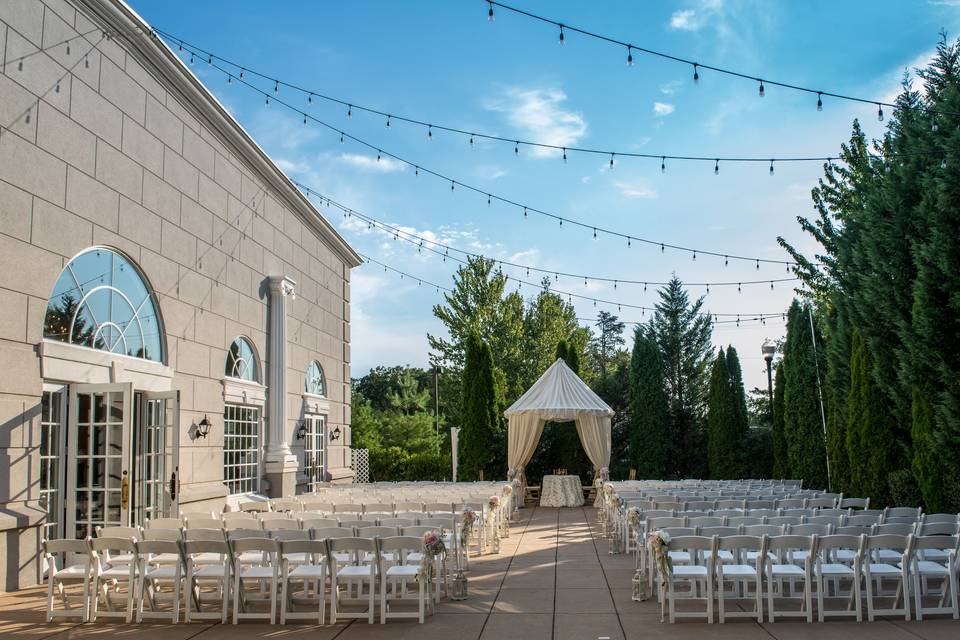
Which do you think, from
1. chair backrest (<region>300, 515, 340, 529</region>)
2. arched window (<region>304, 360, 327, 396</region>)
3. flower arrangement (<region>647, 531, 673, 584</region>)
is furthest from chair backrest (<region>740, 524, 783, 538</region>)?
arched window (<region>304, 360, 327, 396</region>)

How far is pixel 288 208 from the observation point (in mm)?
16812

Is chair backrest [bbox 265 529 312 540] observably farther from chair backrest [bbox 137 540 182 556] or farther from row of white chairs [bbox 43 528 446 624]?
chair backrest [bbox 137 540 182 556]

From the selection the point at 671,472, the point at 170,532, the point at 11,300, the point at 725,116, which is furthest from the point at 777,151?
the point at 671,472

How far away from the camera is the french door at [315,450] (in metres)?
17.6

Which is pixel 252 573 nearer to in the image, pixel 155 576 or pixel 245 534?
pixel 245 534

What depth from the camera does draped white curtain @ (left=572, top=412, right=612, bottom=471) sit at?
19.1 m

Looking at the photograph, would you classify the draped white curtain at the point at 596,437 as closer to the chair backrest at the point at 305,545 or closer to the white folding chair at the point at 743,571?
the white folding chair at the point at 743,571

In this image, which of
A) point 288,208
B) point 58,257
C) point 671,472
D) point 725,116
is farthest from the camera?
point 671,472

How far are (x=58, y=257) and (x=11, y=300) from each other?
0.94m

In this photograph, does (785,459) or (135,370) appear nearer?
(135,370)

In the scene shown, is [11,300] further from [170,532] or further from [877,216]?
[877,216]

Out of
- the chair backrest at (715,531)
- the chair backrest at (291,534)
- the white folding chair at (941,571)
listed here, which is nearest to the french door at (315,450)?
the chair backrest at (291,534)

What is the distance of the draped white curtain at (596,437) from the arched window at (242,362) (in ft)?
25.7

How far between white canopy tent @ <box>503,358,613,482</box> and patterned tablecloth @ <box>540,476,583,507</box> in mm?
669
